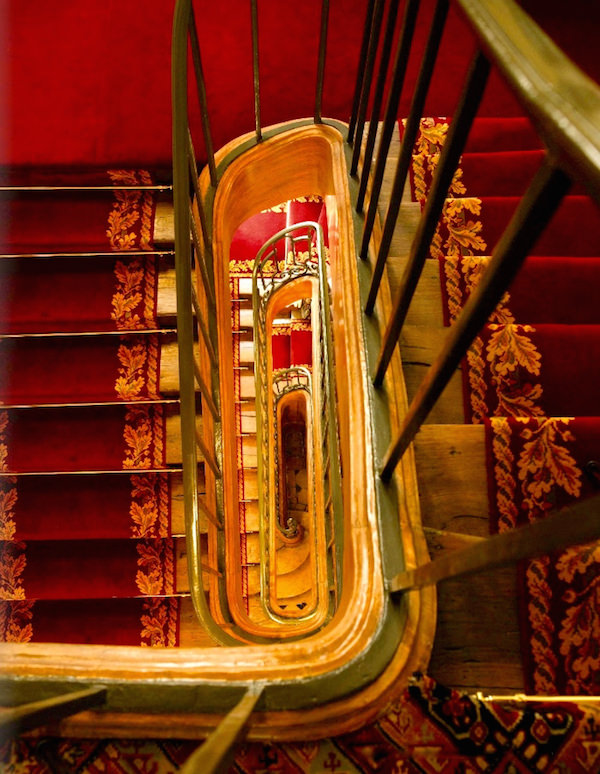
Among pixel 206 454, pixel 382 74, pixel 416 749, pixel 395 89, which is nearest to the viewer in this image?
pixel 416 749

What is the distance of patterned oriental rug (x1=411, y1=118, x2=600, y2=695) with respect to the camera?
1.09 m

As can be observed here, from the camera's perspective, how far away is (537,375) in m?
1.45

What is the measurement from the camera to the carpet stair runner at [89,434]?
2.47 m

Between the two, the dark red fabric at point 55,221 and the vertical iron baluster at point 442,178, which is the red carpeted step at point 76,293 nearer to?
the dark red fabric at point 55,221

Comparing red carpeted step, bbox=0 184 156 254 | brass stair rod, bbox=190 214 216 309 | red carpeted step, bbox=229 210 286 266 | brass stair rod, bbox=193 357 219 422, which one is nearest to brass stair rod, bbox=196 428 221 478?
brass stair rod, bbox=193 357 219 422

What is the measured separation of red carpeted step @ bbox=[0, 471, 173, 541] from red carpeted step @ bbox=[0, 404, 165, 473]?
96mm

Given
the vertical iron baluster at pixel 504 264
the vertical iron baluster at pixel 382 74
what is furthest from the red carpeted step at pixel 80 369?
the vertical iron baluster at pixel 504 264

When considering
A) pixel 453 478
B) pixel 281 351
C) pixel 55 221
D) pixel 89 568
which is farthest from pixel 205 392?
pixel 281 351

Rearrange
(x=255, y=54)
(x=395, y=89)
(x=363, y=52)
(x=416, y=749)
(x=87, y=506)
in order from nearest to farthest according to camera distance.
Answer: (x=416, y=749) < (x=395, y=89) < (x=363, y=52) < (x=255, y=54) < (x=87, y=506)

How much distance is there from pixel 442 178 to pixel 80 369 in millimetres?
2158

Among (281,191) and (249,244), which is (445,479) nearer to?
(281,191)

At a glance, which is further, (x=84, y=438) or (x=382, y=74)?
(x=84, y=438)

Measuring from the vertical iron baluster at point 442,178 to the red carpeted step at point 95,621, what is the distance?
2.26m

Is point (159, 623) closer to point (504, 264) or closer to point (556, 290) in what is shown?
point (556, 290)
